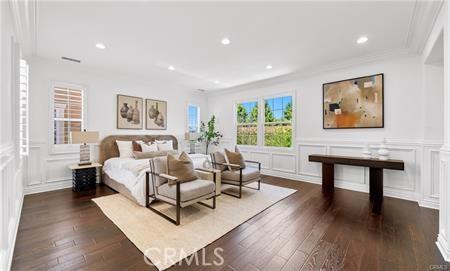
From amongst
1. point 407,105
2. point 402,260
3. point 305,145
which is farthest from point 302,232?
point 407,105

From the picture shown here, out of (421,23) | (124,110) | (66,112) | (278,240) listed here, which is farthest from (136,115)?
(421,23)

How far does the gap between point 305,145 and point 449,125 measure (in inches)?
118

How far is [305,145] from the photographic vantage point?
4836 millimetres

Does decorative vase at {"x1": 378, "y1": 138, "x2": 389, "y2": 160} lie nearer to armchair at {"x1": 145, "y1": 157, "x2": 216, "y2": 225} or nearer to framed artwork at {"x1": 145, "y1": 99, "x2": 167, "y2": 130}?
armchair at {"x1": 145, "y1": 157, "x2": 216, "y2": 225}

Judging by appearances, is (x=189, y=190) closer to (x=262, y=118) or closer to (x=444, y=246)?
(x=444, y=246)

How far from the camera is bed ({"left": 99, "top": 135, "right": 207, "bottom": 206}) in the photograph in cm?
323

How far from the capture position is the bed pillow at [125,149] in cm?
459

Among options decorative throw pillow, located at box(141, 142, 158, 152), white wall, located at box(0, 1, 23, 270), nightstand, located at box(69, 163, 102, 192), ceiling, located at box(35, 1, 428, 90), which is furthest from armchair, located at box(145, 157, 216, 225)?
ceiling, located at box(35, 1, 428, 90)

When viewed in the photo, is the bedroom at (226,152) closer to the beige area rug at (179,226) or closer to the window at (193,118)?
the beige area rug at (179,226)

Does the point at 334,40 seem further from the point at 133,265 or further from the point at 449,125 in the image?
the point at 133,265

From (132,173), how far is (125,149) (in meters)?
1.45

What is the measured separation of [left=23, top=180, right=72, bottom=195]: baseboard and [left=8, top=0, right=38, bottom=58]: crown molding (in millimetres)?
2585

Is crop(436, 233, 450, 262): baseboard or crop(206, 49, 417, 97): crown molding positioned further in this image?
crop(206, 49, 417, 97): crown molding

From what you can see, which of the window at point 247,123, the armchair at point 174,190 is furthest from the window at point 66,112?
the window at point 247,123
